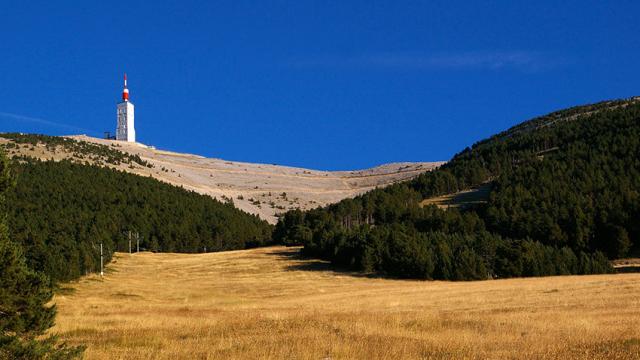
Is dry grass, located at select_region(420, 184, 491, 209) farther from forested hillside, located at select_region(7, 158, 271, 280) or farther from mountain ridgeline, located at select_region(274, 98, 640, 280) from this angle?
forested hillside, located at select_region(7, 158, 271, 280)

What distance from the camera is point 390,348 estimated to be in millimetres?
17422

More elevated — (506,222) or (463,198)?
(463,198)

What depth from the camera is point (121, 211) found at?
155 meters

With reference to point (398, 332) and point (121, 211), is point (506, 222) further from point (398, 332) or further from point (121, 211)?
point (398, 332)

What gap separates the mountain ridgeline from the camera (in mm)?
83000

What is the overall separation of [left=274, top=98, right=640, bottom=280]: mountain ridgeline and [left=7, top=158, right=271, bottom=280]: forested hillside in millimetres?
22601

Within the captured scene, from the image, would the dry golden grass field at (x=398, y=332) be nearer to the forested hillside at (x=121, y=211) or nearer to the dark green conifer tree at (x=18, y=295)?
the dark green conifer tree at (x=18, y=295)

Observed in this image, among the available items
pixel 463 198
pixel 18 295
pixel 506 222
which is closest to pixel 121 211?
pixel 463 198

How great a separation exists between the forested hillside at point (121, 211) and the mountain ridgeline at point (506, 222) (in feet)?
74.2

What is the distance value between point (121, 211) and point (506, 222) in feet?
308

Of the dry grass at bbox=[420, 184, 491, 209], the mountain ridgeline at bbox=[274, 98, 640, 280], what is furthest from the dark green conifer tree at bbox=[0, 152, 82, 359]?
the dry grass at bbox=[420, 184, 491, 209]

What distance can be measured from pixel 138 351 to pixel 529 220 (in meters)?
97.6

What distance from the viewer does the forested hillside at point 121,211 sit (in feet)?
446

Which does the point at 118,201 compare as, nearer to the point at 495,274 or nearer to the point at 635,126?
the point at 495,274
